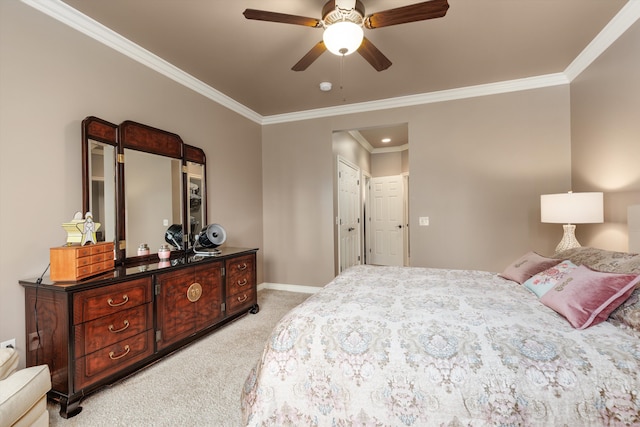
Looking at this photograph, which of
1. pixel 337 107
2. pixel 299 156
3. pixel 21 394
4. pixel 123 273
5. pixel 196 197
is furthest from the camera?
pixel 299 156

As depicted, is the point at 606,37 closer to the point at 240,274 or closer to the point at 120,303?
the point at 240,274

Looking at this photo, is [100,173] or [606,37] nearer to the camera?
[100,173]

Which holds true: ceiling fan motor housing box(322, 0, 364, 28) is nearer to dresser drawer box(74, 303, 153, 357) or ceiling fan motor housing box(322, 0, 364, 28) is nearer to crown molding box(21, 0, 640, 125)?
crown molding box(21, 0, 640, 125)

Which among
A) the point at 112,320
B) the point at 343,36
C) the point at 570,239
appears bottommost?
the point at 112,320

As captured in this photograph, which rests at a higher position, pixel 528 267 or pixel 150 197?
pixel 150 197

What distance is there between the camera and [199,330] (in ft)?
8.43

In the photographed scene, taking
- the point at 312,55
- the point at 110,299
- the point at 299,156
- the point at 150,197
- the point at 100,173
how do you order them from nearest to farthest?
1. the point at 110,299
2. the point at 312,55
3. the point at 100,173
4. the point at 150,197
5. the point at 299,156

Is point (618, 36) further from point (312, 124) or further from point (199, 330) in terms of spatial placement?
point (199, 330)

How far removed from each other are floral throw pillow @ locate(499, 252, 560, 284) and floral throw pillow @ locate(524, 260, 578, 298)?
0.36 feet

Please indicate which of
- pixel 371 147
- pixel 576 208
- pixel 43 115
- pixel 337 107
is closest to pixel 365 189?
pixel 371 147

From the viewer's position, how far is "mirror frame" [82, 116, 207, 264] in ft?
7.07

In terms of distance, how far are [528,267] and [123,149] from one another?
132 inches

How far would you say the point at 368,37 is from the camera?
2.47 metres

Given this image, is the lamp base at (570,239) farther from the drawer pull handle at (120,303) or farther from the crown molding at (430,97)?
the drawer pull handle at (120,303)
